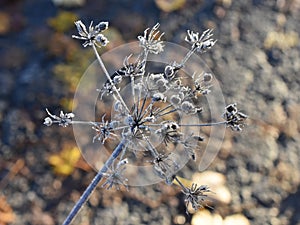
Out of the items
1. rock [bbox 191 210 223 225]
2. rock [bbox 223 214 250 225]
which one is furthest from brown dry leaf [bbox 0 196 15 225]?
rock [bbox 223 214 250 225]

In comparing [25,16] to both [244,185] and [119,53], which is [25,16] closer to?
[119,53]

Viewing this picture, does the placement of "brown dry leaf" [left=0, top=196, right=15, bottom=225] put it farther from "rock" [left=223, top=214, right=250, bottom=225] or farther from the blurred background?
"rock" [left=223, top=214, right=250, bottom=225]

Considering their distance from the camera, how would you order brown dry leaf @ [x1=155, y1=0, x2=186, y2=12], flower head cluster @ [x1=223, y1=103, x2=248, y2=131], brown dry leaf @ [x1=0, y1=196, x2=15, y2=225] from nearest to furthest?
flower head cluster @ [x1=223, y1=103, x2=248, y2=131]
brown dry leaf @ [x1=0, y1=196, x2=15, y2=225]
brown dry leaf @ [x1=155, y1=0, x2=186, y2=12]

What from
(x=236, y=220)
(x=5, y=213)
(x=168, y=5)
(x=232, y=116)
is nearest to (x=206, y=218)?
(x=236, y=220)

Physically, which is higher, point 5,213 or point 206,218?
point 206,218

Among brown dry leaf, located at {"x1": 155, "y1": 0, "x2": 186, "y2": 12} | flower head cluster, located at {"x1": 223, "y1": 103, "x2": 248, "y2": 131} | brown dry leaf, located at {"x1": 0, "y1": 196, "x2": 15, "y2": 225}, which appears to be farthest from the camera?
brown dry leaf, located at {"x1": 155, "y1": 0, "x2": 186, "y2": 12}

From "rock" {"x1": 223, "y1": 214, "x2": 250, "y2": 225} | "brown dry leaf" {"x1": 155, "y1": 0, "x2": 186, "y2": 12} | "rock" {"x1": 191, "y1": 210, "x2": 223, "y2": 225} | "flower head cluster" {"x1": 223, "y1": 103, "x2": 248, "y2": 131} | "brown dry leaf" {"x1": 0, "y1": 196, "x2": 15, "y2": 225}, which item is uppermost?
"flower head cluster" {"x1": 223, "y1": 103, "x2": 248, "y2": 131}

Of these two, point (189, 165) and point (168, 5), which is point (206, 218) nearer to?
point (189, 165)
